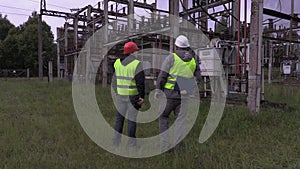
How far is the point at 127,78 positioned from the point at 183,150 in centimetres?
132

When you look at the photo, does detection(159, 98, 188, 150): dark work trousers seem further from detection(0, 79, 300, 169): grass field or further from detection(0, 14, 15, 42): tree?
detection(0, 14, 15, 42): tree

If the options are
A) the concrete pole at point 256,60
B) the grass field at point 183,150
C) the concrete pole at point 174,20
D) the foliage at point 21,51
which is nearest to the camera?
the grass field at point 183,150

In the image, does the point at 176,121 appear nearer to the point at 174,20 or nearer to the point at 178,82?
the point at 178,82

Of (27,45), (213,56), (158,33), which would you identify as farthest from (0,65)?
(213,56)

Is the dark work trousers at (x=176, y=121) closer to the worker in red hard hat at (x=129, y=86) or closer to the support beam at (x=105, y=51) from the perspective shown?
the worker in red hard hat at (x=129, y=86)

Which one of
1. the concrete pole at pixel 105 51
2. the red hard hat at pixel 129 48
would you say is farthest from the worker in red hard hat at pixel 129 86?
the concrete pole at pixel 105 51

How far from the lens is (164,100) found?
163 inches

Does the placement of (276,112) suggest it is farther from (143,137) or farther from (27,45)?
(27,45)

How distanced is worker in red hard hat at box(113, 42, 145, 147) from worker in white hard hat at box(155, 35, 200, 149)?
0.36m

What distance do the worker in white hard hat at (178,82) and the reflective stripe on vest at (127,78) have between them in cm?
42

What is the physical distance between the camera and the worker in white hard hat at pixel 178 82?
4023mm

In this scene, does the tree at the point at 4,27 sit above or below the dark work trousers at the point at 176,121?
above

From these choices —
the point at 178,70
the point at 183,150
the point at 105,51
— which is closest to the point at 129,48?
the point at 178,70

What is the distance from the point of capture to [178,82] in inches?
159
